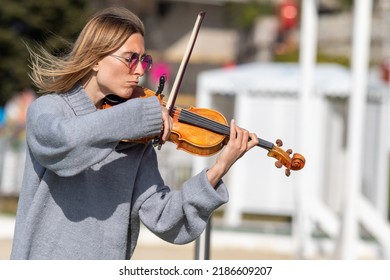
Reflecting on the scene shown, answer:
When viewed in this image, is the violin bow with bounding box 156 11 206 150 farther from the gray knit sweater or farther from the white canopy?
the white canopy

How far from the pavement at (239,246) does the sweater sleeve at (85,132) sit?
6.71 m

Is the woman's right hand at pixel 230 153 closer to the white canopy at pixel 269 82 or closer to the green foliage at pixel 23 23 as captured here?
the white canopy at pixel 269 82

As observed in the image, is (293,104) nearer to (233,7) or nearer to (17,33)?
(17,33)

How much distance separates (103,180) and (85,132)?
29 cm

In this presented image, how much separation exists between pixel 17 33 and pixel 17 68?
0.83 meters

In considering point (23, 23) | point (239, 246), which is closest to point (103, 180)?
point (239, 246)

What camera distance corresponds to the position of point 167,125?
2898 mm

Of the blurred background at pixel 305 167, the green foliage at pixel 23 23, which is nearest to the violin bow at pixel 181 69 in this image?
the blurred background at pixel 305 167

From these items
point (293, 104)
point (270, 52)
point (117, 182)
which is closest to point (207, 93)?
point (293, 104)

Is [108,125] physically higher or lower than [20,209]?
higher

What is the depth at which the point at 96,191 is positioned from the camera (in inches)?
117

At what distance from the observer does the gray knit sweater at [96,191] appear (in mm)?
2781

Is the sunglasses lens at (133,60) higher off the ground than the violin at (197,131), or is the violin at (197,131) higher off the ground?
the sunglasses lens at (133,60)

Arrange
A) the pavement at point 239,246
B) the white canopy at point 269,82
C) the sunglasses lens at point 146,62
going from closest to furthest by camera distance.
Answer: the sunglasses lens at point 146,62 → the pavement at point 239,246 → the white canopy at point 269,82
